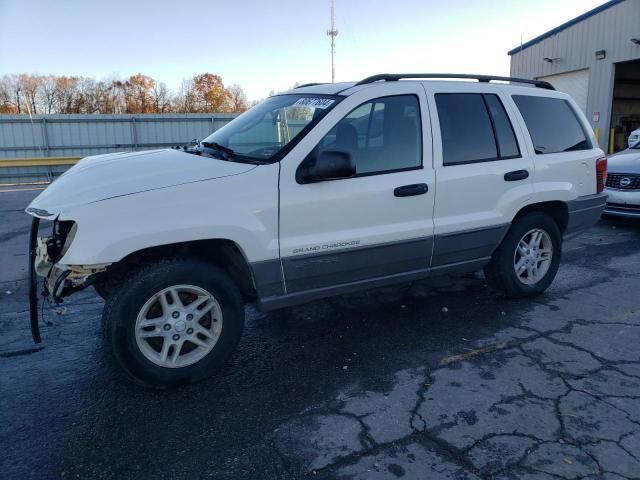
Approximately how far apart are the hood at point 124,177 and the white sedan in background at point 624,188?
22.4ft

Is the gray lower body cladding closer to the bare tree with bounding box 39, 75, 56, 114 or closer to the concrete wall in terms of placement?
the concrete wall

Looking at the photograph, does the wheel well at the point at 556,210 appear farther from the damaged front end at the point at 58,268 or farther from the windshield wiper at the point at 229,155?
the damaged front end at the point at 58,268

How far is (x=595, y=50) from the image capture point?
698 inches

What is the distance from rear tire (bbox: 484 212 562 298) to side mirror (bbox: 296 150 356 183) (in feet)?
6.70

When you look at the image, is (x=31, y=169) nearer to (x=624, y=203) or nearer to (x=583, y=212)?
(x=624, y=203)

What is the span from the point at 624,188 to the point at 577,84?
12818mm

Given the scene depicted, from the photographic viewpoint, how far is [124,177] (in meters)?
3.37

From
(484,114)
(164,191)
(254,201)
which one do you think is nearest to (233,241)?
(254,201)

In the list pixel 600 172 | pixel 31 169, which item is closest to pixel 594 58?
pixel 600 172

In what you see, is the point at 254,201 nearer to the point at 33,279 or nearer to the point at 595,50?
the point at 33,279

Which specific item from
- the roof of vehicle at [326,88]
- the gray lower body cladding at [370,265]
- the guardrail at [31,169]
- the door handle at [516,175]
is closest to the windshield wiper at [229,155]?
the gray lower body cladding at [370,265]

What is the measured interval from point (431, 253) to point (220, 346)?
1.85 meters

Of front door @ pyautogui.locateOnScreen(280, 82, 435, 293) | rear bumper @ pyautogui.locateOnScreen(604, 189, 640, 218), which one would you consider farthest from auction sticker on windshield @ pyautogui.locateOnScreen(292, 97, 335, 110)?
rear bumper @ pyautogui.locateOnScreen(604, 189, 640, 218)

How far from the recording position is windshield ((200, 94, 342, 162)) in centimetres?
371
